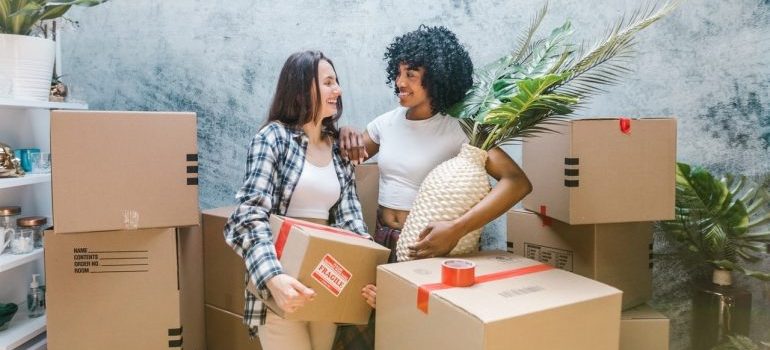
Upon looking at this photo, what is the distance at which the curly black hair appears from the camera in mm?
1931

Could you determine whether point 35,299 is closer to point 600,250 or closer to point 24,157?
point 24,157

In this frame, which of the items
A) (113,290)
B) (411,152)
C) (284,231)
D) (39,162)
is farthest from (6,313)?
(411,152)

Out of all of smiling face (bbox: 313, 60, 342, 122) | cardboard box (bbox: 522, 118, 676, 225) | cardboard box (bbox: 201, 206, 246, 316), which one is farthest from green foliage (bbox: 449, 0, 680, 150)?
cardboard box (bbox: 201, 206, 246, 316)

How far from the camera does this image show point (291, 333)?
1.60 meters

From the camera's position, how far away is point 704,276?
2184mm

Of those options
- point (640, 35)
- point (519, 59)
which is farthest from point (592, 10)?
point (519, 59)

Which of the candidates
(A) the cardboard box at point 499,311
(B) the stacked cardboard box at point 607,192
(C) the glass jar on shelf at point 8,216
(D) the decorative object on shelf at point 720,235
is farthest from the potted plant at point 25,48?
(D) the decorative object on shelf at point 720,235

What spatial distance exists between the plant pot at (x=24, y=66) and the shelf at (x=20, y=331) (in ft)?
2.76

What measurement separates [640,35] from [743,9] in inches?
15.1

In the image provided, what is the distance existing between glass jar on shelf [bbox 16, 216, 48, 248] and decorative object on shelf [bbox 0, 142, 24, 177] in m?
0.17

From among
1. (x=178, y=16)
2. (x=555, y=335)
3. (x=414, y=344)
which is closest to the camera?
(x=555, y=335)

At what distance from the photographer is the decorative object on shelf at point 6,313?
1.93 metres

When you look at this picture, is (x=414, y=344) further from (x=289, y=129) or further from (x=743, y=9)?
(x=743, y=9)

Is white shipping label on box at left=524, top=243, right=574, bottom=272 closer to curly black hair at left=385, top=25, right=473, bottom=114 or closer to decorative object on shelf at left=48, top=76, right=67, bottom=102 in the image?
curly black hair at left=385, top=25, right=473, bottom=114
